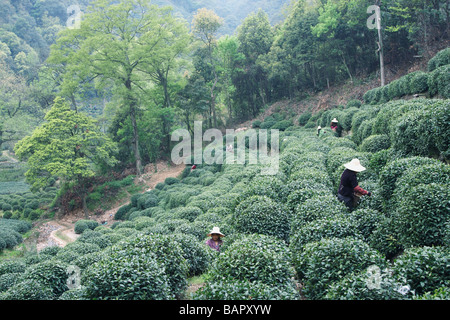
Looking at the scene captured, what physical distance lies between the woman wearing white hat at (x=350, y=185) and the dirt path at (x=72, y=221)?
51.4ft

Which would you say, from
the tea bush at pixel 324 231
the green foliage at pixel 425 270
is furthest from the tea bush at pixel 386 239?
the green foliage at pixel 425 270

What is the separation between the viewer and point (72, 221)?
22.1m

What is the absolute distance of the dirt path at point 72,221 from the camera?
17.5m

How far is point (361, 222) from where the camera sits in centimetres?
559

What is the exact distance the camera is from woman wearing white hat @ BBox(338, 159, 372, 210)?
652 centimetres

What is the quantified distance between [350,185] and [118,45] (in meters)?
25.0

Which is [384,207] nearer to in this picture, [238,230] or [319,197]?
[319,197]

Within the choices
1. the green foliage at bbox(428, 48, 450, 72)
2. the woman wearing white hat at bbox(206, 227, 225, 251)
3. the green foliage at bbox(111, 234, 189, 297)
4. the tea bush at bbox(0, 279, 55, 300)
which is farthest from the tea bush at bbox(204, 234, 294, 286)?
the green foliage at bbox(428, 48, 450, 72)

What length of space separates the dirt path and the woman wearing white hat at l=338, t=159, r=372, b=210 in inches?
617

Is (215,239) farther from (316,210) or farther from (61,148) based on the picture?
(61,148)

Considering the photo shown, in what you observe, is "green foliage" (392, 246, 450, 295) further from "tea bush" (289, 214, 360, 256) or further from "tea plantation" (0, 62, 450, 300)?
"tea bush" (289, 214, 360, 256)

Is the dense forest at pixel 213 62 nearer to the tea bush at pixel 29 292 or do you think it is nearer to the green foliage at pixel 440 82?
the green foliage at pixel 440 82

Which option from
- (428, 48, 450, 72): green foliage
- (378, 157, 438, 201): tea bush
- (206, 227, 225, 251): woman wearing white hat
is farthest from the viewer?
(428, 48, 450, 72): green foliage
